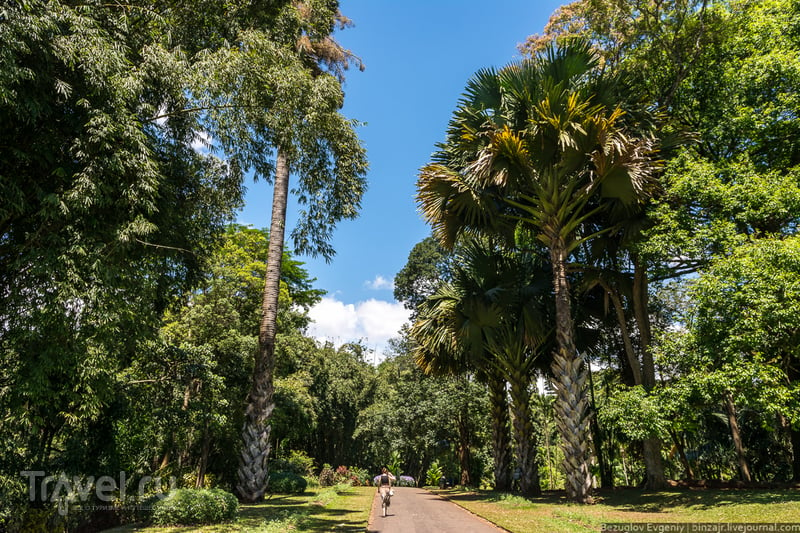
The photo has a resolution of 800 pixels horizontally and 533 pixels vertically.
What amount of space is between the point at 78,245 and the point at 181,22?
20.4 ft

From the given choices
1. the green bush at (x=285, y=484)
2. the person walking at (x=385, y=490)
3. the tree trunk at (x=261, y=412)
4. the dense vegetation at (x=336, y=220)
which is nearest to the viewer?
the dense vegetation at (x=336, y=220)

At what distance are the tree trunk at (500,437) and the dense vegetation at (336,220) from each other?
0.33 ft

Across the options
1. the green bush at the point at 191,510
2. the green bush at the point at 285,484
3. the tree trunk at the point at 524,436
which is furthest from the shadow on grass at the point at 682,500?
the green bush at the point at 285,484

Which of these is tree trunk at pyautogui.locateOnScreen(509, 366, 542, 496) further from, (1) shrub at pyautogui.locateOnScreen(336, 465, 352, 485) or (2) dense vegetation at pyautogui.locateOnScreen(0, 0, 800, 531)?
(1) shrub at pyautogui.locateOnScreen(336, 465, 352, 485)

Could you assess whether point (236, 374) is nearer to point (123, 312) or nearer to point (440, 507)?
point (440, 507)

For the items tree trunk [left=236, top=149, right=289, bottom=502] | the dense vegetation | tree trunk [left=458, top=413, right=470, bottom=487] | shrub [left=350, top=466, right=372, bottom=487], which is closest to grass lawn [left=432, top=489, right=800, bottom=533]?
the dense vegetation

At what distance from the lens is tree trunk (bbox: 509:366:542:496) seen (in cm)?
1530

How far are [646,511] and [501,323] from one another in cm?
673

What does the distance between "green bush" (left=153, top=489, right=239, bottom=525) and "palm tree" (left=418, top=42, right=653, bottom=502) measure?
8700mm

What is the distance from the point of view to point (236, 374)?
1891 centimetres

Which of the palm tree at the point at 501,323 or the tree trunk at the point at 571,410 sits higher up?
the palm tree at the point at 501,323

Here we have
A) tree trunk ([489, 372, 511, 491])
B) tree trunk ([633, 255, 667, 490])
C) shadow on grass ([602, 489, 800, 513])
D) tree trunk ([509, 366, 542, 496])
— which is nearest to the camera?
shadow on grass ([602, 489, 800, 513])

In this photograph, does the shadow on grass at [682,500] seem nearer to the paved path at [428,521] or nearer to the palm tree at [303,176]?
the paved path at [428,521]

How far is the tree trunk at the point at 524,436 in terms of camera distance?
50.2 feet
